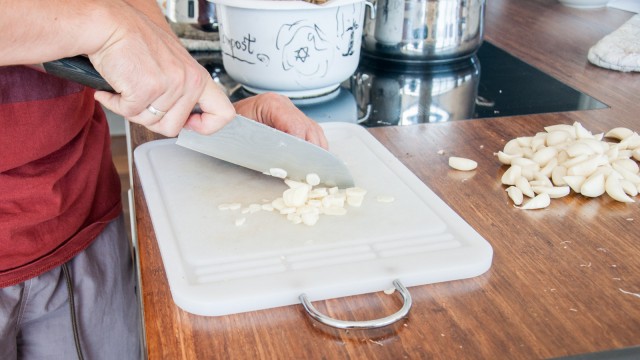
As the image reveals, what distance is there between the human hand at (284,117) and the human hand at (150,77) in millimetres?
180

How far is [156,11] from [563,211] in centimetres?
60

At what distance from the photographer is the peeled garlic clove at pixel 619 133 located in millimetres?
955

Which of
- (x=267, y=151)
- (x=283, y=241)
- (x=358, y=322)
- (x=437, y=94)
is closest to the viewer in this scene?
(x=358, y=322)

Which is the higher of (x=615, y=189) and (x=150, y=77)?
(x=150, y=77)

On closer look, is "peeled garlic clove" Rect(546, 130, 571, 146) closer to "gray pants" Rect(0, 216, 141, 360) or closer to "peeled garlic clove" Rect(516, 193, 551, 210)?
"peeled garlic clove" Rect(516, 193, 551, 210)

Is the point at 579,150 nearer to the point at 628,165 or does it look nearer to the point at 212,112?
the point at 628,165

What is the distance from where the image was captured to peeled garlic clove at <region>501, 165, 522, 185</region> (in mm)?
836

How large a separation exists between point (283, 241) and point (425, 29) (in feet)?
2.16

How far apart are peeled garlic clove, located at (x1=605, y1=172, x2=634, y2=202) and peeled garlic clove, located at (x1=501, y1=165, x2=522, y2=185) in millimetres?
103

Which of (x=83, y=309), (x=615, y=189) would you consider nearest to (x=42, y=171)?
(x=83, y=309)

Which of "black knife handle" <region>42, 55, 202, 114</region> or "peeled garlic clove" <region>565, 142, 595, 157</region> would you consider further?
"peeled garlic clove" <region>565, 142, 595, 157</region>

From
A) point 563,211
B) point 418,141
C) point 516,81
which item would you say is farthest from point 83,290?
point 516,81

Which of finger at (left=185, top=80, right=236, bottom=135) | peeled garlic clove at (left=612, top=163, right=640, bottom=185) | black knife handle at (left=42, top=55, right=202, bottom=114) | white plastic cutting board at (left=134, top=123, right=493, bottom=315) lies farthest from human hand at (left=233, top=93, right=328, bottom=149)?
peeled garlic clove at (left=612, top=163, right=640, bottom=185)

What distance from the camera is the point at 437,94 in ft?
3.85
